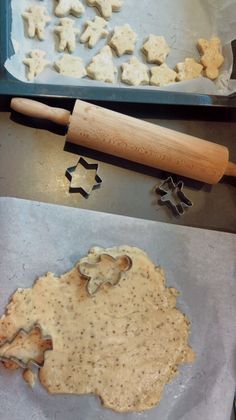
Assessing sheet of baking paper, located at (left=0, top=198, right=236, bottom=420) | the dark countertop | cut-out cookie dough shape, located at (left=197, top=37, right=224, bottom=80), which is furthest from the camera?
cut-out cookie dough shape, located at (left=197, top=37, right=224, bottom=80)

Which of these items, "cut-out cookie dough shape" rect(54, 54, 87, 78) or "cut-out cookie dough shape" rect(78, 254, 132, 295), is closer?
"cut-out cookie dough shape" rect(78, 254, 132, 295)

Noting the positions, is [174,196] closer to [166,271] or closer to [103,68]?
[166,271]

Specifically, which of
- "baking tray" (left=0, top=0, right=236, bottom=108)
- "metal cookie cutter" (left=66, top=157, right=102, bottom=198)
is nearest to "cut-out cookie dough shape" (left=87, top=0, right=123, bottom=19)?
"baking tray" (left=0, top=0, right=236, bottom=108)

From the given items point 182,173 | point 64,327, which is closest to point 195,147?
point 182,173

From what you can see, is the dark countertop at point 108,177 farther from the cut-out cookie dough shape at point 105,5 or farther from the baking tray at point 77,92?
the cut-out cookie dough shape at point 105,5

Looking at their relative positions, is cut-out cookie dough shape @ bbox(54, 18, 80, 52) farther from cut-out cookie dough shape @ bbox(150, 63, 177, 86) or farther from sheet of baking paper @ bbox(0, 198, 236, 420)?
sheet of baking paper @ bbox(0, 198, 236, 420)

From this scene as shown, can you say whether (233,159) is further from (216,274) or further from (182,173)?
(216,274)

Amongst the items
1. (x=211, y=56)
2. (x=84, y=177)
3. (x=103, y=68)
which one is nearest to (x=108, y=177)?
(x=84, y=177)

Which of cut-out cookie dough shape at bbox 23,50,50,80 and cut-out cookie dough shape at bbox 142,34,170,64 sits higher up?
cut-out cookie dough shape at bbox 142,34,170,64
